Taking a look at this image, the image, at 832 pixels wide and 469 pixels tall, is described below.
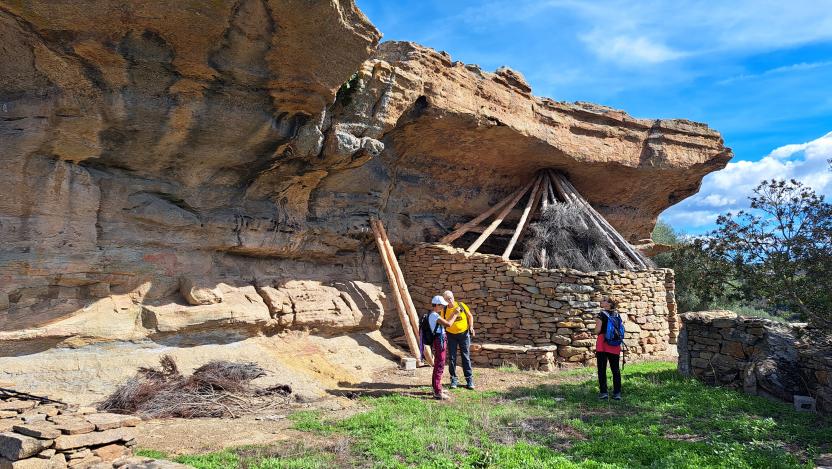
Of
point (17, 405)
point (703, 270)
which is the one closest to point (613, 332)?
point (703, 270)

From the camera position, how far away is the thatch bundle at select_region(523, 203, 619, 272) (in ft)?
37.9

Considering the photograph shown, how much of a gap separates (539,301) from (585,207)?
3.61 metres

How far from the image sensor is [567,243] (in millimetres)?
11828

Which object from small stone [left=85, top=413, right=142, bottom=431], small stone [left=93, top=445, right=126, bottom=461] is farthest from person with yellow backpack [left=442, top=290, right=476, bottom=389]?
small stone [left=93, top=445, right=126, bottom=461]

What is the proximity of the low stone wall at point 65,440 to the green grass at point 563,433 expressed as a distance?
55cm

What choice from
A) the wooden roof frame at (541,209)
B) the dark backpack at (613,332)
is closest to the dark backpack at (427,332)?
the dark backpack at (613,332)

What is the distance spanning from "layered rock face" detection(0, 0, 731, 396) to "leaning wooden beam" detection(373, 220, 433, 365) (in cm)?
45

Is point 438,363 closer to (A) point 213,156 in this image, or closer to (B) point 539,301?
(B) point 539,301

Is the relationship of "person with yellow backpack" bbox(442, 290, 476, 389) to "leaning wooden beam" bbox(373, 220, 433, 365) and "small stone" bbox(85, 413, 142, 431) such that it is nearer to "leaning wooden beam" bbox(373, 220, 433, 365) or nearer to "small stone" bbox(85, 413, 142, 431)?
"leaning wooden beam" bbox(373, 220, 433, 365)

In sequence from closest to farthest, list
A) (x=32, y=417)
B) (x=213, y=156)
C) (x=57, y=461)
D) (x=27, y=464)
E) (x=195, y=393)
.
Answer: (x=27, y=464) → (x=57, y=461) → (x=32, y=417) → (x=195, y=393) → (x=213, y=156)

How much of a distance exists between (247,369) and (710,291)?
749 centimetres

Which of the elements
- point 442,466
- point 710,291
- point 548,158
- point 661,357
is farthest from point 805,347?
point 548,158

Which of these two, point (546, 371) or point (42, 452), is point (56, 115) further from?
point (546, 371)

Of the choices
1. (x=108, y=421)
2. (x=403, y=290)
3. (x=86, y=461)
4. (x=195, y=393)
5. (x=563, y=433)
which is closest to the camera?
(x=86, y=461)
